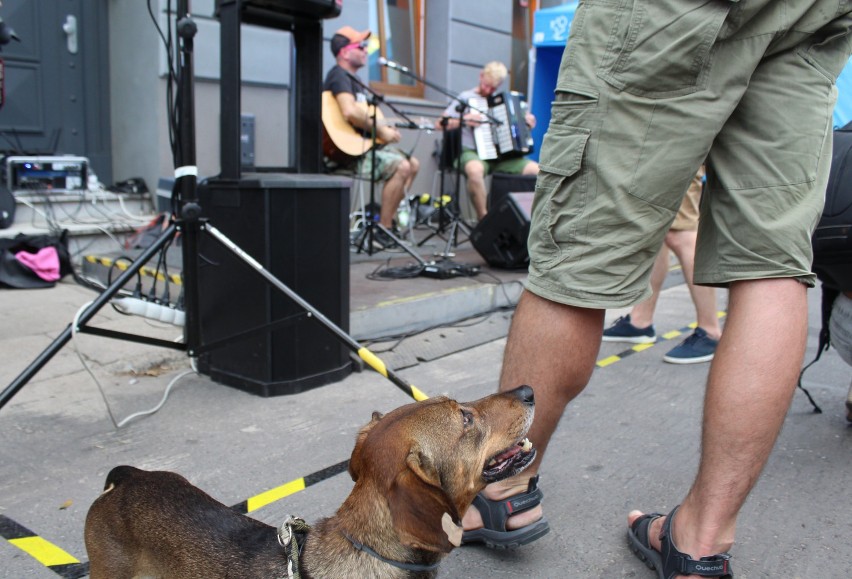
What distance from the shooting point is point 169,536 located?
75.5 inches

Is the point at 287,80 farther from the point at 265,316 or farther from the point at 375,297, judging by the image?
the point at 265,316

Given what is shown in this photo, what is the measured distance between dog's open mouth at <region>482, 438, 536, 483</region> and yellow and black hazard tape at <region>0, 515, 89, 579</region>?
3.99 feet

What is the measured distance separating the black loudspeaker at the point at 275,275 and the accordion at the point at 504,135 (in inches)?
183

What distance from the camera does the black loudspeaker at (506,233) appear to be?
6.13 metres

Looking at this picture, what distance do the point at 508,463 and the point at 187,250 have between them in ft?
5.49

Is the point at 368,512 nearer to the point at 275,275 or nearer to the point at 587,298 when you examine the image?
the point at 587,298

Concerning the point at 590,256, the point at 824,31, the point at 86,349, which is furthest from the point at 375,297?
the point at 824,31

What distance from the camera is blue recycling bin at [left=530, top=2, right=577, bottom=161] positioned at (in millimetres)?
9938

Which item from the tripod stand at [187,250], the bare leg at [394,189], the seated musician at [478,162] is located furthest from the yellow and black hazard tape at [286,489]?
the seated musician at [478,162]

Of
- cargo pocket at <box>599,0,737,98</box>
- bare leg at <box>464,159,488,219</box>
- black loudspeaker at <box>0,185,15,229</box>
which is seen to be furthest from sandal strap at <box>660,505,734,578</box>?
bare leg at <box>464,159,488,219</box>

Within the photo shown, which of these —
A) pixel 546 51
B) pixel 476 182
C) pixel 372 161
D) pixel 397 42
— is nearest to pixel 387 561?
pixel 372 161

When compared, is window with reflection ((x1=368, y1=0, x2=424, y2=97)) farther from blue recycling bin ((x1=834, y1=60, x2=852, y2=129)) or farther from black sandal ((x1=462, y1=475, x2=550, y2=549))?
black sandal ((x1=462, y1=475, x2=550, y2=549))

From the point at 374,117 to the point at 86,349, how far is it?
3.23 metres

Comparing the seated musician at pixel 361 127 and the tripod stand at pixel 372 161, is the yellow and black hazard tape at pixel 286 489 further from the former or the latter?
the seated musician at pixel 361 127
